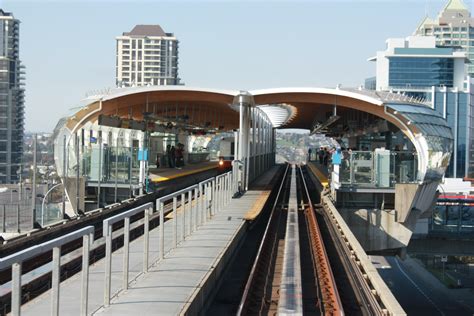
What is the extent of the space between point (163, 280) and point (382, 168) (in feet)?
50.5

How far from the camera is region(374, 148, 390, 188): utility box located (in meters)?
24.2

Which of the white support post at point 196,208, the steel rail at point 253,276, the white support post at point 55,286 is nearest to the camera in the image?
the white support post at point 55,286

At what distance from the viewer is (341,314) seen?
9.84 meters

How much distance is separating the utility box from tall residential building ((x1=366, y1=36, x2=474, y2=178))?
316 feet

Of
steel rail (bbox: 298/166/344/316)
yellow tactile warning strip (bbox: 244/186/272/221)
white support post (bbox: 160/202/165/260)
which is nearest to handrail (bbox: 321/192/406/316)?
steel rail (bbox: 298/166/344/316)

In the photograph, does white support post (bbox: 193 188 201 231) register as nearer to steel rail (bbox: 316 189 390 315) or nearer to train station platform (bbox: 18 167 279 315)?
train station platform (bbox: 18 167 279 315)

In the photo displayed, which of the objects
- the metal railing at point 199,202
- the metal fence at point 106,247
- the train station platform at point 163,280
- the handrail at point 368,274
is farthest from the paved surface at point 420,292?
Result: the train station platform at point 163,280

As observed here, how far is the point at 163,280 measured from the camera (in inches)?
400

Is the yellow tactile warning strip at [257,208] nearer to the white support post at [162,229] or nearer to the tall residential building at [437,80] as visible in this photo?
the white support post at [162,229]

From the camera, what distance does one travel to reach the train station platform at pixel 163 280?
838cm

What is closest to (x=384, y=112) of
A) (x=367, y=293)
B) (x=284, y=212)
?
(x=284, y=212)

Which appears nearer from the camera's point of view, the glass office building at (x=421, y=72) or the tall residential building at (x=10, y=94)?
the tall residential building at (x=10, y=94)

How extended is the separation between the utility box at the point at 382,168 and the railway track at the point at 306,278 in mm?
4435

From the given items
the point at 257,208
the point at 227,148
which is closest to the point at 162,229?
the point at 257,208
